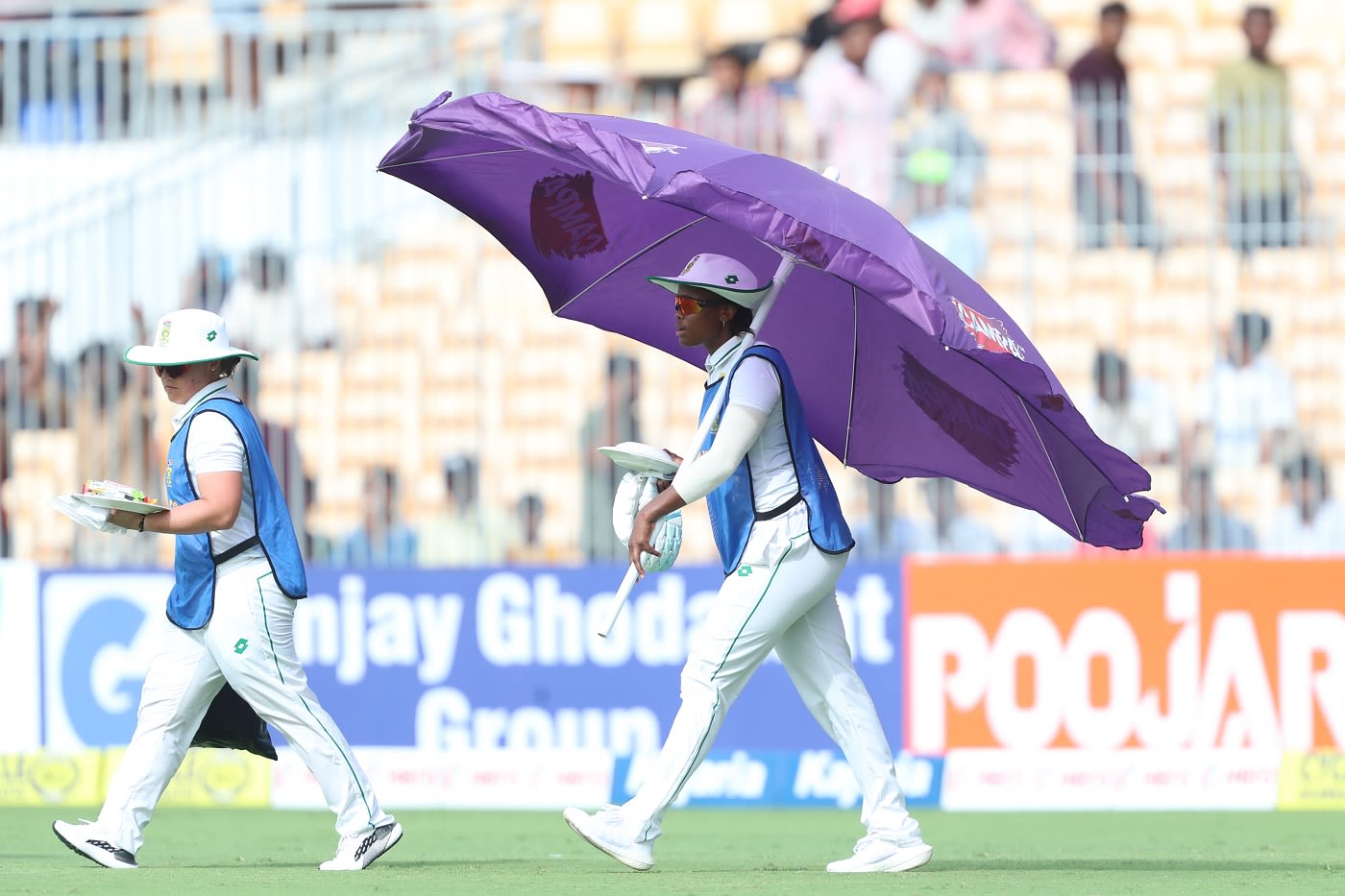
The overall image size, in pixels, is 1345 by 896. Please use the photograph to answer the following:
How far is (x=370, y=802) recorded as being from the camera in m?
7.55

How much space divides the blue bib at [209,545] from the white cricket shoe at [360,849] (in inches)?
32.9

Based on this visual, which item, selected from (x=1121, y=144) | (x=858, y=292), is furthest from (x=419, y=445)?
(x=858, y=292)

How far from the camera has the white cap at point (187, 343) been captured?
7516 millimetres

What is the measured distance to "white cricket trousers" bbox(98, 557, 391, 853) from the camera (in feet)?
24.6

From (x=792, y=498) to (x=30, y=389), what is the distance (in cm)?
722

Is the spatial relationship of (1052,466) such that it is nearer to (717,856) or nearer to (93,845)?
(717,856)

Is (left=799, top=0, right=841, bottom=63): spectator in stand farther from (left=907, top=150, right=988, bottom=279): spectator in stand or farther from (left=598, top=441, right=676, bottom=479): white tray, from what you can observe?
(left=598, top=441, right=676, bottom=479): white tray

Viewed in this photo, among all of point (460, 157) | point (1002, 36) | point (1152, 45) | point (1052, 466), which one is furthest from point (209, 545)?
point (1152, 45)

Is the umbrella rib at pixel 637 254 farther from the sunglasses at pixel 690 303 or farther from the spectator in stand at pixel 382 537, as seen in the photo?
A: the spectator in stand at pixel 382 537

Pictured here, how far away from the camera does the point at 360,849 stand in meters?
7.54

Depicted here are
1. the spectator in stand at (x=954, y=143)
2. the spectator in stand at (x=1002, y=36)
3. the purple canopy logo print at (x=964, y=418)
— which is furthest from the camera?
the spectator in stand at (x=1002, y=36)

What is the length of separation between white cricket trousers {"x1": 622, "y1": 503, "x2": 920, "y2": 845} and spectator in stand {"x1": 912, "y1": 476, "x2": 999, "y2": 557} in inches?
198

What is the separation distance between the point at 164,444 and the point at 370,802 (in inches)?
250

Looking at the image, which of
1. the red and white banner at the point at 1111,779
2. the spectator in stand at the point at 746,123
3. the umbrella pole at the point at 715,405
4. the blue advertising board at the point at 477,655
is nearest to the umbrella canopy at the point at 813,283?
the umbrella pole at the point at 715,405
